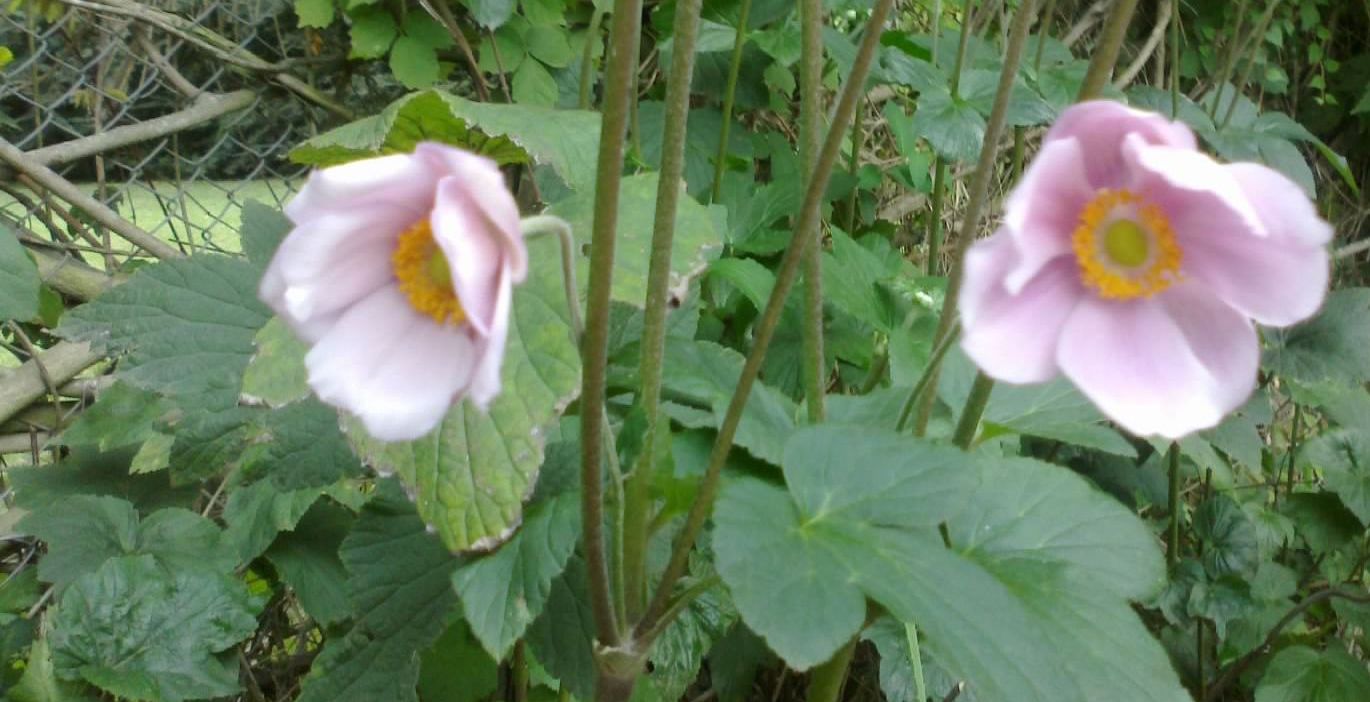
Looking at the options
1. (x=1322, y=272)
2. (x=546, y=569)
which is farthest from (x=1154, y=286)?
(x=546, y=569)

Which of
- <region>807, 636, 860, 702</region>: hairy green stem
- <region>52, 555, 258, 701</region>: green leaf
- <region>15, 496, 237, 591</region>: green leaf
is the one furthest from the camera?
<region>15, 496, 237, 591</region>: green leaf

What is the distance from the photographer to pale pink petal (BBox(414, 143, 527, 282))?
455mm

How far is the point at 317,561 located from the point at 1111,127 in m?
1.03

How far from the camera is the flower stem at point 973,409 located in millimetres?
719

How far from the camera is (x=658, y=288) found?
66cm

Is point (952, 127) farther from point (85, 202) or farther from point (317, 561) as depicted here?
point (85, 202)

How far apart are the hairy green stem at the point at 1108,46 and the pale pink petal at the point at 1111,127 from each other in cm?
9

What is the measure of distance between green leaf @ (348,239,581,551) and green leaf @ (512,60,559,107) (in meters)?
0.97

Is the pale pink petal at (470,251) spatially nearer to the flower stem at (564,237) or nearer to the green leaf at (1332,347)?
the flower stem at (564,237)

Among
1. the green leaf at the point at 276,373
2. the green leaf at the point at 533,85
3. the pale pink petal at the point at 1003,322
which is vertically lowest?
the green leaf at the point at 533,85

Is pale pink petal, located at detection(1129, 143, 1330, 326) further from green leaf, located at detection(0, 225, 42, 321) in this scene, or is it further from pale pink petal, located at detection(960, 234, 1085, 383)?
green leaf, located at detection(0, 225, 42, 321)

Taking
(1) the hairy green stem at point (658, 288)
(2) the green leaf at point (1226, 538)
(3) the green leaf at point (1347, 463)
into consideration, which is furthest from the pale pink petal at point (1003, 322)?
(3) the green leaf at point (1347, 463)

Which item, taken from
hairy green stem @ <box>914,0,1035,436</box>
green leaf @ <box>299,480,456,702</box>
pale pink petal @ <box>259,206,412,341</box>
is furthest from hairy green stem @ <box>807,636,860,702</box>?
pale pink petal @ <box>259,206,412,341</box>

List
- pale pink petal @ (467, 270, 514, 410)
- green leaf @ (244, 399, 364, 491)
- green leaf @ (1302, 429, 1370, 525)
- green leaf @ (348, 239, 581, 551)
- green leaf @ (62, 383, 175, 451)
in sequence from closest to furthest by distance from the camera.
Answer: pale pink petal @ (467, 270, 514, 410), green leaf @ (348, 239, 581, 551), green leaf @ (244, 399, 364, 491), green leaf @ (62, 383, 175, 451), green leaf @ (1302, 429, 1370, 525)
